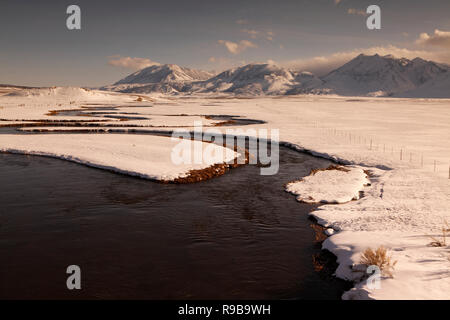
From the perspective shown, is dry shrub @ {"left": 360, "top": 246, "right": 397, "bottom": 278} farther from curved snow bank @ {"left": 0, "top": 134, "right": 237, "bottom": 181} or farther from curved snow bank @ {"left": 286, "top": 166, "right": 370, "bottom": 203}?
curved snow bank @ {"left": 0, "top": 134, "right": 237, "bottom": 181}

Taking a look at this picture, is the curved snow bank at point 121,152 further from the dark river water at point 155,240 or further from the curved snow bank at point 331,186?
the curved snow bank at point 331,186

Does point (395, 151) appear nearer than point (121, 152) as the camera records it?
No

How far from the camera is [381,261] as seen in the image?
1002 centimetres

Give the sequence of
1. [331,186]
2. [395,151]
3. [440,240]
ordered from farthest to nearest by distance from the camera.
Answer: [395,151] < [331,186] < [440,240]

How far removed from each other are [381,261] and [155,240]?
8300 mm

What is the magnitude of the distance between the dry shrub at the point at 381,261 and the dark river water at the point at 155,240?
1216 millimetres

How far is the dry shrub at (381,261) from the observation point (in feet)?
32.1

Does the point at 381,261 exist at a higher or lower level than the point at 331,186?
lower

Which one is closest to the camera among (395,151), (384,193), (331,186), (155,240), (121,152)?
(155,240)

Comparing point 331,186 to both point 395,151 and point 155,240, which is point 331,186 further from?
point 395,151

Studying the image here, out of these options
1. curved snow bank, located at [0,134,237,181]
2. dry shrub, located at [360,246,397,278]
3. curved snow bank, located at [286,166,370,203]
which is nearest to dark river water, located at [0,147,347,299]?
curved snow bank, located at [286,166,370,203]

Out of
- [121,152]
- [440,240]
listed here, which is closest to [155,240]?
[440,240]

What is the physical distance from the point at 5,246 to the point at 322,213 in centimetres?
1357
